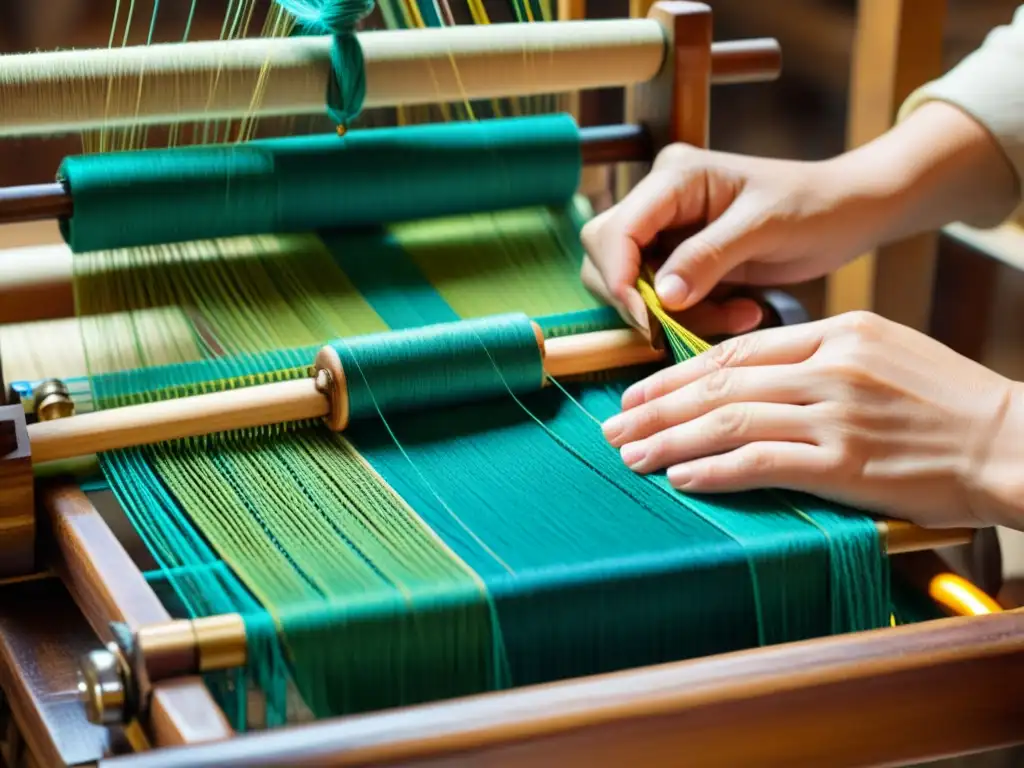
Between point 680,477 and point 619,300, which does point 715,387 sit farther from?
point 619,300

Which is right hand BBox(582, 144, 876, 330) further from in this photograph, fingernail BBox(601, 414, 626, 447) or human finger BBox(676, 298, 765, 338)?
fingernail BBox(601, 414, 626, 447)

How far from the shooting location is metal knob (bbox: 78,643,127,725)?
28.0 inches

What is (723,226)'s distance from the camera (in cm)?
112

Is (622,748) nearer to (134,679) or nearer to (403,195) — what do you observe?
(134,679)

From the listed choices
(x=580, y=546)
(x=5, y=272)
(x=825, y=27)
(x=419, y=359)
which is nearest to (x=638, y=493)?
(x=580, y=546)

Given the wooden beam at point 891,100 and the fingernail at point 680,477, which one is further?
the wooden beam at point 891,100

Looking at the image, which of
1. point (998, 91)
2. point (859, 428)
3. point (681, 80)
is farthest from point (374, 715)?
point (998, 91)

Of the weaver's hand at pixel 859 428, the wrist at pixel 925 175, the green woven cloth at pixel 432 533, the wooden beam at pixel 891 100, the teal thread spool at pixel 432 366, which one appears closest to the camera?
the green woven cloth at pixel 432 533

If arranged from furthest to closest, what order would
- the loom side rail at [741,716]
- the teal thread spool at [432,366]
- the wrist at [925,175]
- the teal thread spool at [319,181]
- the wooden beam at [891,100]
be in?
the wooden beam at [891,100]
the wrist at [925,175]
the teal thread spool at [319,181]
the teal thread spool at [432,366]
the loom side rail at [741,716]

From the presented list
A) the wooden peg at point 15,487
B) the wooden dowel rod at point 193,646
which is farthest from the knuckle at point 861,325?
the wooden peg at point 15,487

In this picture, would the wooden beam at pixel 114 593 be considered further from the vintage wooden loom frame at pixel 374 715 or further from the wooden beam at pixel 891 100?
the wooden beam at pixel 891 100

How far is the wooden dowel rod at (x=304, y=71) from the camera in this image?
1.03 metres

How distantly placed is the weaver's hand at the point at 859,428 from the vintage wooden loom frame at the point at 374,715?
0.12ft

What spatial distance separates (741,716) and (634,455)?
286 mm
